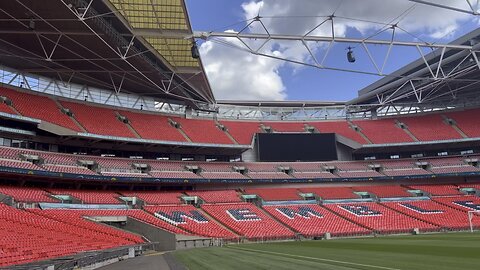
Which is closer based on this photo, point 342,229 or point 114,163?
point 342,229

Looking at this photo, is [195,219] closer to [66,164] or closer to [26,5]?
[66,164]

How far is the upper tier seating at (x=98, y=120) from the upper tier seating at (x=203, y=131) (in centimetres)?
866

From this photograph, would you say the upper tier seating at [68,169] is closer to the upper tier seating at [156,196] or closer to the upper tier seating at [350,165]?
the upper tier seating at [156,196]

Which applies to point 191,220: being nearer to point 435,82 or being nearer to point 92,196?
point 92,196

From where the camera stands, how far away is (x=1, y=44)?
104 feet

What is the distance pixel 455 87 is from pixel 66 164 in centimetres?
4729

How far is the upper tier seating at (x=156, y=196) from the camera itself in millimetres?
39906

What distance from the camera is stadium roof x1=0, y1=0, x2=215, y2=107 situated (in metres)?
25.5

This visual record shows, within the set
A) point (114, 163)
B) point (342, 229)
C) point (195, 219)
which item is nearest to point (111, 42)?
point (114, 163)

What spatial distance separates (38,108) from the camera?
37188 millimetres

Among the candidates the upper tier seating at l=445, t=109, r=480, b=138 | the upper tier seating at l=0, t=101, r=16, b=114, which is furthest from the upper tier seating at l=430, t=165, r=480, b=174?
the upper tier seating at l=0, t=101, r=16, b=114

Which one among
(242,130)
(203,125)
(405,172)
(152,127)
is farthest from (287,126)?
(152,127)

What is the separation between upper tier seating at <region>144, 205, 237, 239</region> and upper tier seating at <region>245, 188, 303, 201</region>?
997 cm

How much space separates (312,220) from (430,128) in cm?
2552
